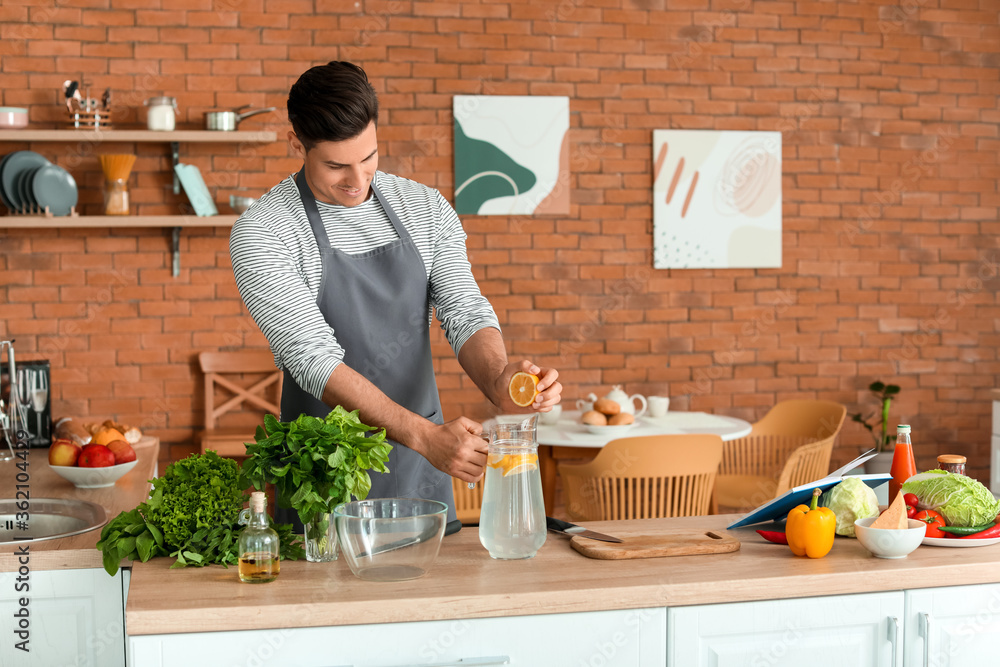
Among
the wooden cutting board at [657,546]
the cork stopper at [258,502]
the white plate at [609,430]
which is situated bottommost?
the white plate at [609,430]

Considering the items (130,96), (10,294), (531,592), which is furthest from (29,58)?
(531,592)

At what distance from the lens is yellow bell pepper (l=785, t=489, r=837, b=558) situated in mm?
1520

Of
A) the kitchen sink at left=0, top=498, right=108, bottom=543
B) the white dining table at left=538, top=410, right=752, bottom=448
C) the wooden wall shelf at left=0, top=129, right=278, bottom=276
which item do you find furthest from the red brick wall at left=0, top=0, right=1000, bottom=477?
the kitchen sink at left=0, top=498, right=108, bottom=543

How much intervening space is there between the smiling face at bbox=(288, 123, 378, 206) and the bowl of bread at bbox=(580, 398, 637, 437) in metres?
2.01

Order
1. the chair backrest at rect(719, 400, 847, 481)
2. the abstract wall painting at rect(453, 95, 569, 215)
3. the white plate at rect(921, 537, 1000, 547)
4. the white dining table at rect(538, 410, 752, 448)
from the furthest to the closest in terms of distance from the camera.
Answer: the abstract wall painting at rect(453, 95, 569, 215) → the chair backrest at rect(719, 400, 847, 481) → the white dining table at rect(538, 410, 752, 448) → the white plate at rect(921, 537, 1000, 547)

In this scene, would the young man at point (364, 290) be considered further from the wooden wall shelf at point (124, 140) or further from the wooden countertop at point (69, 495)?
the wooden wall shelf at point (124, 140)

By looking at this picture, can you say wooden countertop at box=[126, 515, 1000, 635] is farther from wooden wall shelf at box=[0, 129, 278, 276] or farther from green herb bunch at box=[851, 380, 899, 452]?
green herb bunch at box=[851, 380, 899, 452]

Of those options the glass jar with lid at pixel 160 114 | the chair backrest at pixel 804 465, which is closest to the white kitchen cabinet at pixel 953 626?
the chair backrest at pixel 804 465

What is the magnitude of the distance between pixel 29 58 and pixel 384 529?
3.69 metres

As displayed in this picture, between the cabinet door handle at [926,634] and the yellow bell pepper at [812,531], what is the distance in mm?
177

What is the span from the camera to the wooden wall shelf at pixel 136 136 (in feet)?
12.8

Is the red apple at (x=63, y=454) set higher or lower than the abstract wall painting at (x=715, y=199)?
lower

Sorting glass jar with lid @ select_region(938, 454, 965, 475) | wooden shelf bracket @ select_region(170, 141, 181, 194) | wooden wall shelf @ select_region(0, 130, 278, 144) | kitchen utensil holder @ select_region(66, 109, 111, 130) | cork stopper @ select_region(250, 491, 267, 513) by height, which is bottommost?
glass jar with lid @ select_region(938, 454, 965, 475)

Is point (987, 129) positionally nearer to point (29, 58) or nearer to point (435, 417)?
point (435, 417)
